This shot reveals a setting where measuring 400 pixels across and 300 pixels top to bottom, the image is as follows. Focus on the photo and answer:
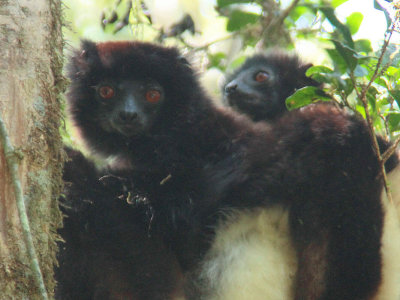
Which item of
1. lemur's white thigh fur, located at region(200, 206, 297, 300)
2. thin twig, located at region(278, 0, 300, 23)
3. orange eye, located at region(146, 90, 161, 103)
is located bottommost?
lemur's white thigh fur, located at region(200, 206, 297, 300)

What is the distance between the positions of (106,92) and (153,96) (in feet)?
1.35

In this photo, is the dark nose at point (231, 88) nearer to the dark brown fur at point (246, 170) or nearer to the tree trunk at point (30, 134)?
the dark brown fur at point (246, 170)

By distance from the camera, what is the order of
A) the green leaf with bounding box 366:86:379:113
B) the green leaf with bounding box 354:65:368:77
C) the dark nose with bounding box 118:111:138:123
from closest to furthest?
the green leaf with bounding box 354:65:368:77 → the green leaf with bounding box 366:86:379:113 → the dark nose with bounding box 118:111:138:123

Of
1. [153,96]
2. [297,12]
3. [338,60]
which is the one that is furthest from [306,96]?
[297,12]

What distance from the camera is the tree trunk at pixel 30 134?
6.32 ft

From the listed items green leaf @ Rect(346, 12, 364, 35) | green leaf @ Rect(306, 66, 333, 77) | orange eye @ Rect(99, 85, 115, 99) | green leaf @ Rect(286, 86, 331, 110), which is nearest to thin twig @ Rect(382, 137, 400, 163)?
green leaf @ Rect(286, 86, 331, 110)

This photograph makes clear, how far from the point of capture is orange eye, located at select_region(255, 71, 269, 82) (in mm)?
5043

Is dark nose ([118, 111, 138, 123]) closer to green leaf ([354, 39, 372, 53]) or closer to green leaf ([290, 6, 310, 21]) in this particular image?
green leaf ([354, 39, 372, 53])

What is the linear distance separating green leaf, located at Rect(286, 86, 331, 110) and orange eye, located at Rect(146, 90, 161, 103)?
4.36 feet

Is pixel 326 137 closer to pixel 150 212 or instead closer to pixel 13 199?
pixel 150 212

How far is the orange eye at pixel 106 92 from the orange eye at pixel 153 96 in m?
0.31

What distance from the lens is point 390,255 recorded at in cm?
318

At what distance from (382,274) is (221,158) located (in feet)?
4.54

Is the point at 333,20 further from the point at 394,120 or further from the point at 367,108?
the point at 394,120
